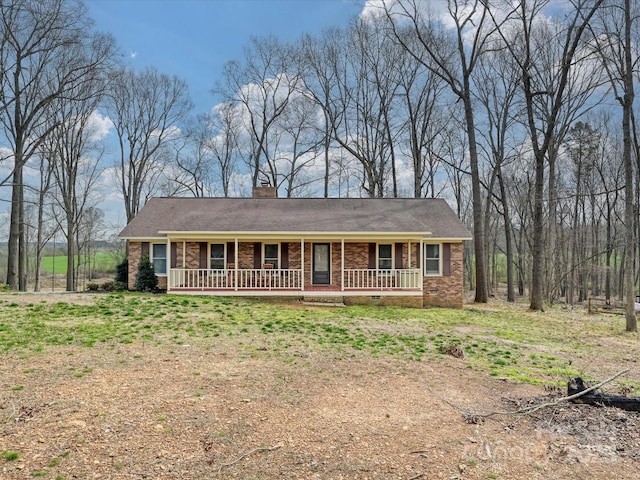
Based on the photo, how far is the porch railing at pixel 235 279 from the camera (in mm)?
14906

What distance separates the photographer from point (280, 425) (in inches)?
173

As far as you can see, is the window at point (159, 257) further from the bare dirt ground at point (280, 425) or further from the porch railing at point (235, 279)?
the bare dirt ground at point (280, 425)

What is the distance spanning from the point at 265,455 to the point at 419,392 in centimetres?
251

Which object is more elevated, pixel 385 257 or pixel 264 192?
pixel 264 192

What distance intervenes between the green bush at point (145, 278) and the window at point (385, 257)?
852 centimetres

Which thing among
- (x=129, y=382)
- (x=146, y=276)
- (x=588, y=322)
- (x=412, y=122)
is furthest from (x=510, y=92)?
(x=129, y=382)

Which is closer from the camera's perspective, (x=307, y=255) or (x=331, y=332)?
(x=331, y=332)

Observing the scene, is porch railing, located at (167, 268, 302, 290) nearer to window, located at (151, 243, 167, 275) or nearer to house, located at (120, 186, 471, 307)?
house, located at (120, 186, 471, 307)

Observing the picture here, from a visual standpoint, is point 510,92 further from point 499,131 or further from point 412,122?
point 412,122

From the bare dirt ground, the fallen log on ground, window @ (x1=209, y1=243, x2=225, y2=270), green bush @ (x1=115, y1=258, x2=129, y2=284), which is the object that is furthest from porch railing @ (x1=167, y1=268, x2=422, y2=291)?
the fallen log on ground

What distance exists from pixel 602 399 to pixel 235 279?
11.6 metres

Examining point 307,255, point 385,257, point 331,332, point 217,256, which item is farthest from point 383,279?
point 331,332

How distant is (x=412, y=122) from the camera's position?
1033 inches

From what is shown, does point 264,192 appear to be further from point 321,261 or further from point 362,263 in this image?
point 362,263
